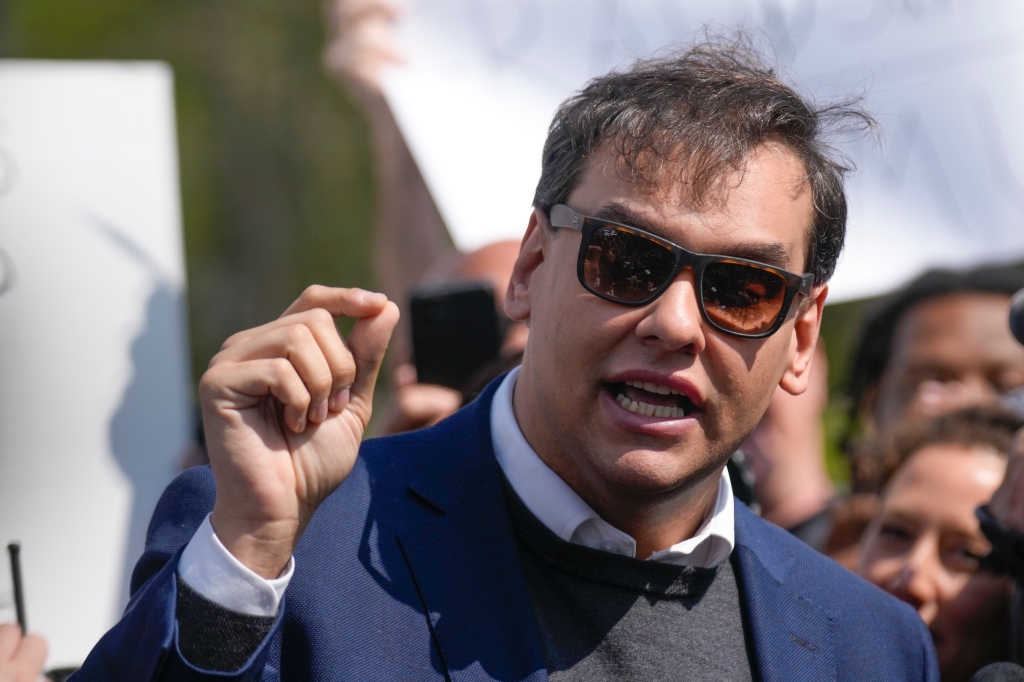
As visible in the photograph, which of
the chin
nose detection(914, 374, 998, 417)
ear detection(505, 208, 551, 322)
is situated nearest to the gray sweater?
the chin

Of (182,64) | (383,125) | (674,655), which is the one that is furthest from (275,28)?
(674,655)

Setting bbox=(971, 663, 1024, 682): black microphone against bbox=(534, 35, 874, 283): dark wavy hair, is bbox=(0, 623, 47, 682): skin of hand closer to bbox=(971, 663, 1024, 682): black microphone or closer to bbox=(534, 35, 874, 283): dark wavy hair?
bbox=(534, 35, 874, 283): dark wavy hair

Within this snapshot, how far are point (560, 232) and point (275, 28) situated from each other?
545 inches

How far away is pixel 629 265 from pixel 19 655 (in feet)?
3.97

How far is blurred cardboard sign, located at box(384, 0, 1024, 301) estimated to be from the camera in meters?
3.83

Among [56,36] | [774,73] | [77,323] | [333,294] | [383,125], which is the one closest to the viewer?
[333,294]

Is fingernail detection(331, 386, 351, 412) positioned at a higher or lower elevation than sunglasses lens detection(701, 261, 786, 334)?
lower

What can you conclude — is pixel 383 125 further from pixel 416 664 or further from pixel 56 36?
pixel 56 36

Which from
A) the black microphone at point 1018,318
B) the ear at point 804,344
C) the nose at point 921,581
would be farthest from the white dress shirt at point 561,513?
the nose at point 921,581

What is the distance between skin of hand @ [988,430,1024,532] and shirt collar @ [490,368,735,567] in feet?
1.89

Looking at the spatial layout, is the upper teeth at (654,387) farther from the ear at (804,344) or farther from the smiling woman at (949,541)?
the smiling woman at (949,541)

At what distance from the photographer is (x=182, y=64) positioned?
15.1 metres

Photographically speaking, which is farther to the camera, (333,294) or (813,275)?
(813,275)

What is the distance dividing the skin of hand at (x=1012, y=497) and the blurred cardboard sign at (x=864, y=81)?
1269mm
